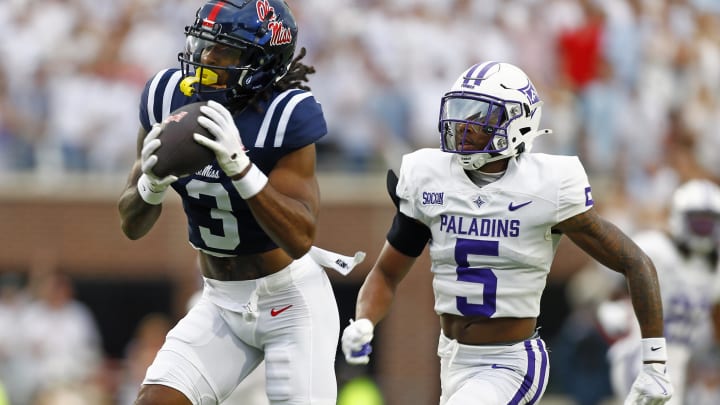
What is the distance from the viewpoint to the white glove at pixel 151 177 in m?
4.57

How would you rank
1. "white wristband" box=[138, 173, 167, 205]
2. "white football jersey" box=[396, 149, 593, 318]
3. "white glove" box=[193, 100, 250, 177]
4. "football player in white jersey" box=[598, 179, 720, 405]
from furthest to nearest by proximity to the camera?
"football player in white jersey" box=[598, 179, 720, 405] < "white football jersey" box=[396, 149, 593, 318] < "white wristband" box=[138, 173, 167, 205] < "white glove" box=[193, 100, 250, 177]

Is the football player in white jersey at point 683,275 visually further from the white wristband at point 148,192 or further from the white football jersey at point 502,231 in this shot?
the white wristband at point 148,192

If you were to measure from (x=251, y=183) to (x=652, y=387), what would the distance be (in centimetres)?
159

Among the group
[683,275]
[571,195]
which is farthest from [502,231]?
[683,275]

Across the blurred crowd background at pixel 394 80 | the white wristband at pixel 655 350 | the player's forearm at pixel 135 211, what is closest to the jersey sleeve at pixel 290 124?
the player's forearm at pixel 135 211

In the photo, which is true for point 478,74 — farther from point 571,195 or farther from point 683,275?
point 683,275

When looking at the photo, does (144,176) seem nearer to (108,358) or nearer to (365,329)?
(365,329)

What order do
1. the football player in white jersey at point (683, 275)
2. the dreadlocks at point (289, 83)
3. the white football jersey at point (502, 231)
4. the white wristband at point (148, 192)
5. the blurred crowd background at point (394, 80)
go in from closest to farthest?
→ 1. the white wristband at point (148, 192)
2. the white football jersey at point (502, 231)
3. the dreadlocks at point (289, 83)
4. the football player in white jersey at point (683, 275)
5. the blurred crowd background at point (394, 80)

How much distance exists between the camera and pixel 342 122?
1162 centimetres

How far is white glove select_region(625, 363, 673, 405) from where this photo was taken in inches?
190

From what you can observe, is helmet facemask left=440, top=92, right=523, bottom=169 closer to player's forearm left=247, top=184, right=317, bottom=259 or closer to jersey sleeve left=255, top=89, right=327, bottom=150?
jersey sleeve left=255, top=89, right=327, bottom=150

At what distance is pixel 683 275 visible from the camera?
24.7 ft

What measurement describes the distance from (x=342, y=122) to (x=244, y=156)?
7.12 meters

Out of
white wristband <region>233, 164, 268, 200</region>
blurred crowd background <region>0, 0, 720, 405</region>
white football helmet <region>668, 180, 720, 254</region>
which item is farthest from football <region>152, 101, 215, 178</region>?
blurred crowd background <region>0, 0, 720, 405</region>
